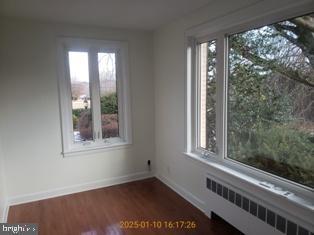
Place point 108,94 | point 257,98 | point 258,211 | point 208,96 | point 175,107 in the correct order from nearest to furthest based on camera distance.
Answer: point 258,211 → point 257,98 → point 208,96 → point 175,107 → point 108,94

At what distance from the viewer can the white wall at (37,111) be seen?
2.92 meters

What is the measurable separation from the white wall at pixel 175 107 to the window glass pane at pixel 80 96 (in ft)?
3.49

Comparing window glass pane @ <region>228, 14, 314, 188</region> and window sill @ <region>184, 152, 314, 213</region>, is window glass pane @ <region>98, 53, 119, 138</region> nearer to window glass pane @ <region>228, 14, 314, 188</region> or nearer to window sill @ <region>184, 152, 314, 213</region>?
window sill @ <region>184, 152, 314, 213</region>

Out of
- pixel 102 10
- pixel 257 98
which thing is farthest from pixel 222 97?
pixel 102 10

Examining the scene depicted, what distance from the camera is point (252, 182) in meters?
2.08

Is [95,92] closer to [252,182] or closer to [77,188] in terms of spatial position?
[77,188]

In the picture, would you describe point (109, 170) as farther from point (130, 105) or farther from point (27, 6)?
point (27, 6)

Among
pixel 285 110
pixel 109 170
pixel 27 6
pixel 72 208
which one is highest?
pixel 27 6

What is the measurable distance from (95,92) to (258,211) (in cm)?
260

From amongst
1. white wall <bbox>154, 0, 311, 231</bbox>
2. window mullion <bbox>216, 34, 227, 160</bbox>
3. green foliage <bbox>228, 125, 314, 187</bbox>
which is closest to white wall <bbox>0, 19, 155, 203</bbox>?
white wall <bbox>154, 0, 311, 231</bbox>

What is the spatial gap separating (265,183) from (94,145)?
2.41 meters

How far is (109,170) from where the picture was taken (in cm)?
367

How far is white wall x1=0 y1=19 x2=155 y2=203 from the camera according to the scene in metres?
2.92

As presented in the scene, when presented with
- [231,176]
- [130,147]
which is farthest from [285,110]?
[130,147]
